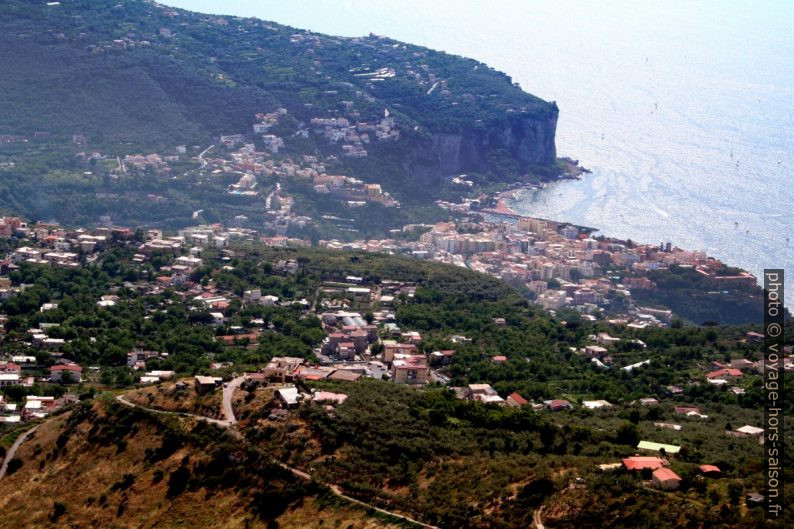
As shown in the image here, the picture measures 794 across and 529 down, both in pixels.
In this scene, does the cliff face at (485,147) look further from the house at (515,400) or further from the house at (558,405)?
the house at (558,405)

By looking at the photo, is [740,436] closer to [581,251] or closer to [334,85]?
[581,251]

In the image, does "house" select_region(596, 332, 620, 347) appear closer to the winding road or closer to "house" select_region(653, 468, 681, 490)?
the winding road

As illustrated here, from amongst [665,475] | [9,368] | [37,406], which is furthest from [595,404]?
[9,368]

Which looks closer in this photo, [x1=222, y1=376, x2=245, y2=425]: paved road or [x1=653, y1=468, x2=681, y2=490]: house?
[x1=653, y1=468, x2=681, y2=490]: house

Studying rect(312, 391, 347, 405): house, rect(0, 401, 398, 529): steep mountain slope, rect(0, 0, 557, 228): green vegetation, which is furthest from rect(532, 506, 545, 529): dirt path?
rect(0, 0, 557, 228): green vegetation

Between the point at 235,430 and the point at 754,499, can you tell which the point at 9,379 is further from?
A: the point at 754,499

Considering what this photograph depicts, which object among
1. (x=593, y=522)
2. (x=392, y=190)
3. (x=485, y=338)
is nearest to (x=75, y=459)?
(x=593, y=522)
